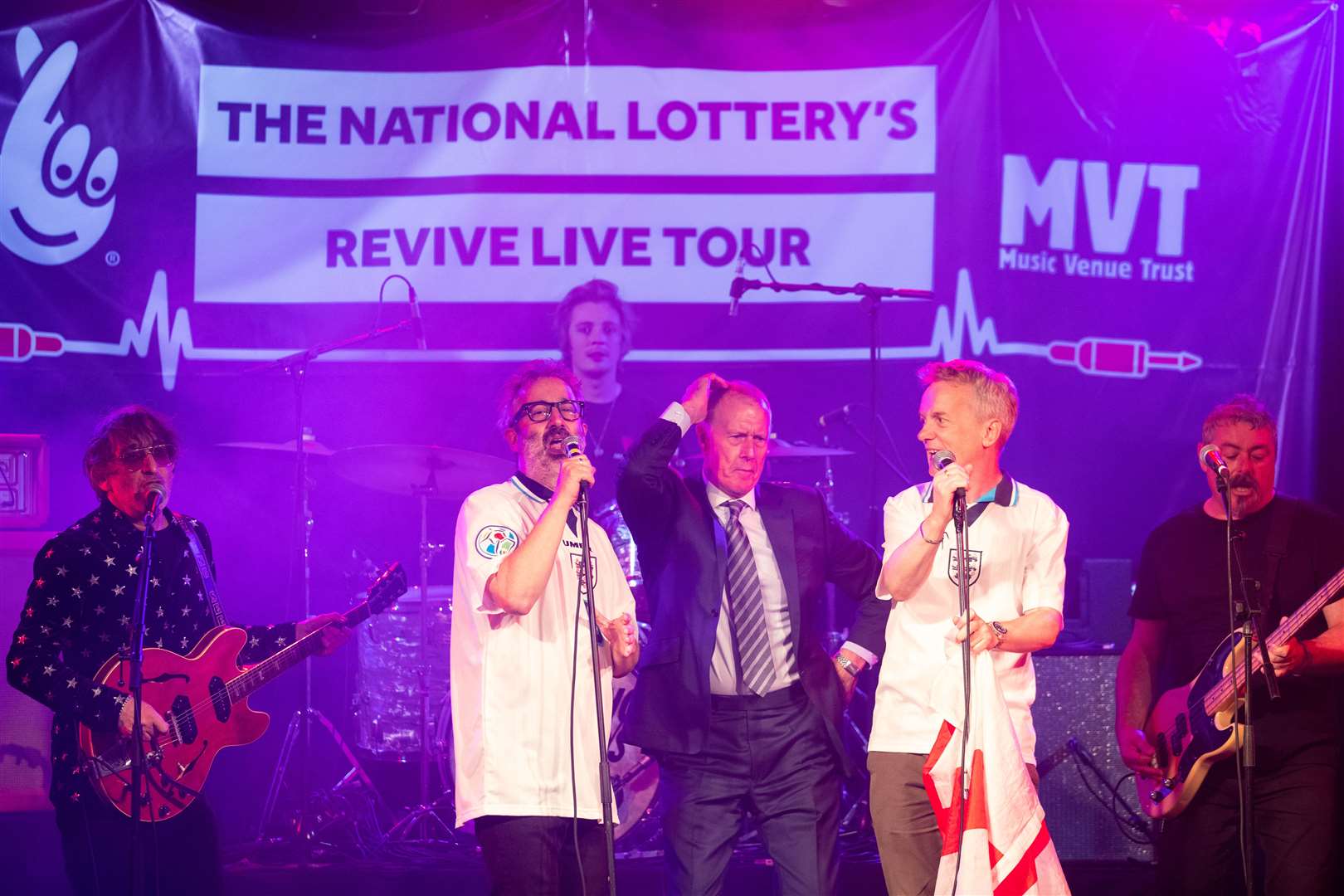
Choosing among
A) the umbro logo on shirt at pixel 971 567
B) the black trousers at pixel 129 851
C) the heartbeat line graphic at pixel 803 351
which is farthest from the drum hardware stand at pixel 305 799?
the umbro logo on shirt at pixel 971 567

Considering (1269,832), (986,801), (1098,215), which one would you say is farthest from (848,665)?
(1098,215)

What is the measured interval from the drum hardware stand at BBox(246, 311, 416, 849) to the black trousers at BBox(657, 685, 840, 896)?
2374 millimetres

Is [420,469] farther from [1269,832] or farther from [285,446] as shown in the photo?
[1269,832]

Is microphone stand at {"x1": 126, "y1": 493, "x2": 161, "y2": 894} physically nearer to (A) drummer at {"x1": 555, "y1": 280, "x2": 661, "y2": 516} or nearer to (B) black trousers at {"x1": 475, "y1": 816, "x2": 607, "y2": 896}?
(B) black trousers at {"x1": 475, "y1": 816, "x2": 607, "y2": 896}

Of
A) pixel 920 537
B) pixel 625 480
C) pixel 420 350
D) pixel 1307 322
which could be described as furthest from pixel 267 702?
pixel 1307 322

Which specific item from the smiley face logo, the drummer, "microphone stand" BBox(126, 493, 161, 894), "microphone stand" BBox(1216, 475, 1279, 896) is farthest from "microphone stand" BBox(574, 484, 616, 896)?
the smiley face logo

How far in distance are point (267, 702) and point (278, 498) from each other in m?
1.09

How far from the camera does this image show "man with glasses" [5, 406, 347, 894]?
431cm

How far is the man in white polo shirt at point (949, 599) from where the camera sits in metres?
3.98

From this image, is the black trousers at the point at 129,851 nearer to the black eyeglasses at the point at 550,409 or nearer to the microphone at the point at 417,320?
the black eyeglasses at the point at 550,409

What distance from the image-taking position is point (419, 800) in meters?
6.60

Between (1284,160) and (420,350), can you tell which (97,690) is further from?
(1284,160)

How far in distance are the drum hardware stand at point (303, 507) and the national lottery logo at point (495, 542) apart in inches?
99.8

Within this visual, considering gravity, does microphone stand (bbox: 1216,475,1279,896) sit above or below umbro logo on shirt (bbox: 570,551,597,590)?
below
